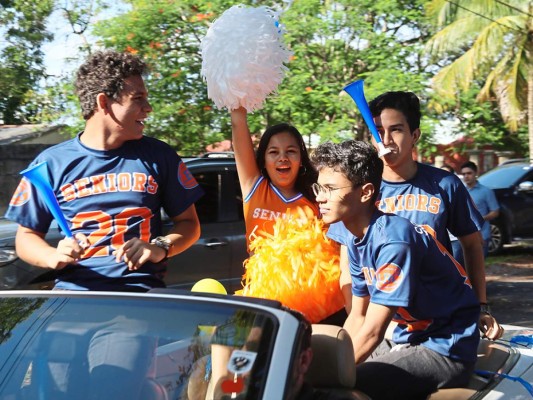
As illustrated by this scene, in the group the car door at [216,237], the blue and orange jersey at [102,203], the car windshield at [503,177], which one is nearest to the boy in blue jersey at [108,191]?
the blue and orange jersey at [102,203]

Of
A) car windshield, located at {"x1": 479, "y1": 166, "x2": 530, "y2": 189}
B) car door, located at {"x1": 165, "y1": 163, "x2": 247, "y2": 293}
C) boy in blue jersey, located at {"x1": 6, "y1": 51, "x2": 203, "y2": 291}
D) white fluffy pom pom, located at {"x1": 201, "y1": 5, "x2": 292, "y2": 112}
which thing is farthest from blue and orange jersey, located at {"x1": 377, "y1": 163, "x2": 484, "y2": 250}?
car windshield, located at {"x1": 479, "y1": 166, "x2": 530, "y2": 189}

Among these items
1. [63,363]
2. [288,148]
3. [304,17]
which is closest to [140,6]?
[304,17]

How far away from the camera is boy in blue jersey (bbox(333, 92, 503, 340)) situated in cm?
365

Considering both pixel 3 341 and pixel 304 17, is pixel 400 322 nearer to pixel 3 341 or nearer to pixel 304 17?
pixel 3 341

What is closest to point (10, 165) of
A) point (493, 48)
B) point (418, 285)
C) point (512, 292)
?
point (512, 292)

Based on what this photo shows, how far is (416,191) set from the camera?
3682 millimetres

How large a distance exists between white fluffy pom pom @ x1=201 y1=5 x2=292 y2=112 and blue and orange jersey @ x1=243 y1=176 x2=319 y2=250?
392 mm

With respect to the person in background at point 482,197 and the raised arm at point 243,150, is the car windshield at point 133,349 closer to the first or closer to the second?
the raised arm at point 243,150

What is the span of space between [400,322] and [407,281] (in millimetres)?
376

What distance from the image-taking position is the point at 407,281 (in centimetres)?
284

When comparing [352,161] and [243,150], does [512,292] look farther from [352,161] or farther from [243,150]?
[352,161]

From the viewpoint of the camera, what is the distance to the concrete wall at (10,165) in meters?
13.5

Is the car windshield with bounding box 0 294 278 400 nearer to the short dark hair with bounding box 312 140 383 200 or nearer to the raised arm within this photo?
the short dark hair with bounding box 312 140 383 200

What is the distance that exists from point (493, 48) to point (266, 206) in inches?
555
